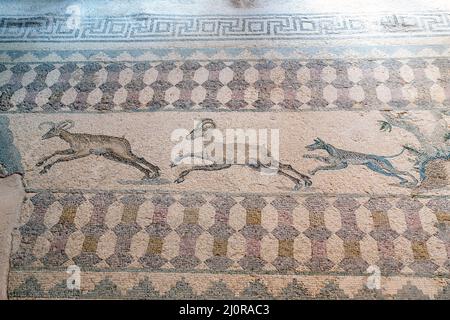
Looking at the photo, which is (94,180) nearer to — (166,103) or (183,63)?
(166,103)

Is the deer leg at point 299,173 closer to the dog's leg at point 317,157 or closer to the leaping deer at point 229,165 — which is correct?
the leaping deer at point 229,165

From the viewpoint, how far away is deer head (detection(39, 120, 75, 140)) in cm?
251

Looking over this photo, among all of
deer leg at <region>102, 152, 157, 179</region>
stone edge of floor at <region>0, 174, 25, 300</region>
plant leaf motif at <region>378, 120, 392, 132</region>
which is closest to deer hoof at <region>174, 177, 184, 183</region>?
deer leg at <region>102, 152, 157, 179</region>

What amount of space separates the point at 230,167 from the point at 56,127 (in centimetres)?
95

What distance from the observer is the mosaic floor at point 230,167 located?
196 cm

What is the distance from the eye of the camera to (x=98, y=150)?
7.94 ft

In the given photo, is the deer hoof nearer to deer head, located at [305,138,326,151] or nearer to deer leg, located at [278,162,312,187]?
deer leg, located at [278,162,312,187]

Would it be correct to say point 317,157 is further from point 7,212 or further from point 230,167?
point 7,212

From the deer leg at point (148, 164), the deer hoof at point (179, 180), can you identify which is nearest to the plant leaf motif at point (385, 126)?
Answer: the deer hoof at point (179, 180)

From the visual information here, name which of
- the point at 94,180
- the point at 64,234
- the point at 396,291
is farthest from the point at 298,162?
the point at 64,234

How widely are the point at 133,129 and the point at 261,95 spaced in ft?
2.34

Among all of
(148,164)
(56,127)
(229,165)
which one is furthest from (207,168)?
(56,127)

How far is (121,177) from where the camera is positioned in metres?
2.31

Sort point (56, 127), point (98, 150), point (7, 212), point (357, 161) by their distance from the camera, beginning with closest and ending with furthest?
point (7, 212), point (357, 161), point (98, 150), point (56, 127)
